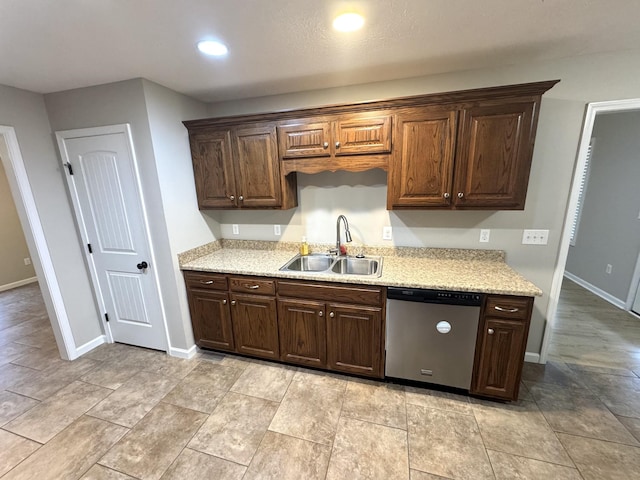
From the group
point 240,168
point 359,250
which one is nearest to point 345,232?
point 359,250

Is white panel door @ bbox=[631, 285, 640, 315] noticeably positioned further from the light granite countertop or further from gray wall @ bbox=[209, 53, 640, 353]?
the light granite countertop

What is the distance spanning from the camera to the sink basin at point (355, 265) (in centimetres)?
242

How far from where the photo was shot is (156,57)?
1.73 metres

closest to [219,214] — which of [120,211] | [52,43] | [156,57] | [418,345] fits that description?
[120,211]

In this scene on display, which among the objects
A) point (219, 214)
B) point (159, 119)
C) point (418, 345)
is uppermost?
point (159, 119)

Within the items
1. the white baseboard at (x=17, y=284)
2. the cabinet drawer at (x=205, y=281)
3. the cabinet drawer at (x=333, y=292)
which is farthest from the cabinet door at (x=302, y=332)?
the white baseboard at (x=17, y=284)

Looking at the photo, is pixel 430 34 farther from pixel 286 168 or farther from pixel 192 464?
pixel 192 464

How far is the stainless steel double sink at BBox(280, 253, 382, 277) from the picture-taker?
240 cm

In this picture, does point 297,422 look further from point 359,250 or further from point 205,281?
point 359,250

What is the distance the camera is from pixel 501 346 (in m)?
1.82

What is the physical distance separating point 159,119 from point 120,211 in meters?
0.90

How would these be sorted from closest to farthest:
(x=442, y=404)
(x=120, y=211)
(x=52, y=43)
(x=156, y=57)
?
(x=52, y=43) → (x=156, y=57) → (x=442, y=404) → (x=120, y=211)

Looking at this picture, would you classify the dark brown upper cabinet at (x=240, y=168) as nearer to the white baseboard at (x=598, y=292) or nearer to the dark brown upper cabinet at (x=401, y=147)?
the dark brown upper cabinet at (x=401, y=147)

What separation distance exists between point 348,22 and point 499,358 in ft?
7.59
